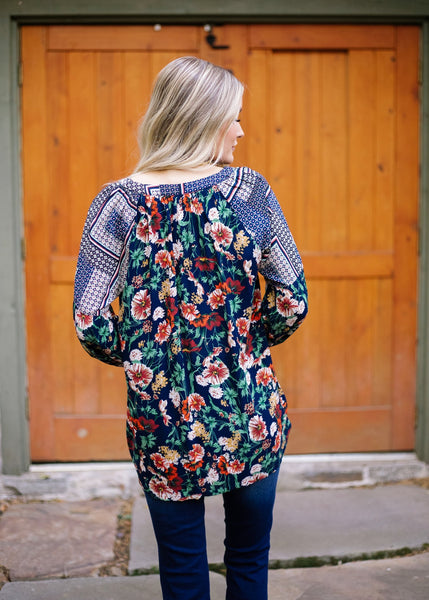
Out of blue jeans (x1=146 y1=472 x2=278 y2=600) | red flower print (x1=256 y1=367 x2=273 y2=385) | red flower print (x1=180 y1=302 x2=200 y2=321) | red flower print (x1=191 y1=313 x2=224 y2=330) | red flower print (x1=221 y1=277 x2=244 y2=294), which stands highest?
red flower print (x1=221 y1=277 x2=244 y2=294)

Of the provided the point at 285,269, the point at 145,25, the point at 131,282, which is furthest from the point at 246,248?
the point at 145,25

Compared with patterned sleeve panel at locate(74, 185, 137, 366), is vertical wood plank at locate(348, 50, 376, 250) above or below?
above

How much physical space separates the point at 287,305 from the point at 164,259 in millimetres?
333

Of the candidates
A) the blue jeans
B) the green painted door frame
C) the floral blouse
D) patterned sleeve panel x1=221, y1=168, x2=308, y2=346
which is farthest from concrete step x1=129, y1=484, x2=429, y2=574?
patterned sleeve panel x1=221, y1=168, x2=308, y2=346

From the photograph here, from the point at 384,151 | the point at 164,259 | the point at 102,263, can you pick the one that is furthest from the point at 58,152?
the point at 164,259

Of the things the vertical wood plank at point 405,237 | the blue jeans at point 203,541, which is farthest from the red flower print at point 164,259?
the vertical wood plank at point 405,237

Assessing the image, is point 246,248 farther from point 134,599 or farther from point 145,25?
point 145,25

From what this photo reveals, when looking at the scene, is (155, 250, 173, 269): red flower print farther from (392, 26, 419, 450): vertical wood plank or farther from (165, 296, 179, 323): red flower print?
(392, 26, 419, 450): vertical wood plank

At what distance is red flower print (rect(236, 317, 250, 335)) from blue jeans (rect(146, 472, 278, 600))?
0.37m

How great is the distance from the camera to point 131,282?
1.57 meters

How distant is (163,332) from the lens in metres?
1.53

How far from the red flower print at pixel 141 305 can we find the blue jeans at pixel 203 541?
443 mm

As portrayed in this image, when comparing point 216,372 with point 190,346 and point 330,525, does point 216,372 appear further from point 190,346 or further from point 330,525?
point 330,525

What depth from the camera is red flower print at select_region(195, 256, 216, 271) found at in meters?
1.52
